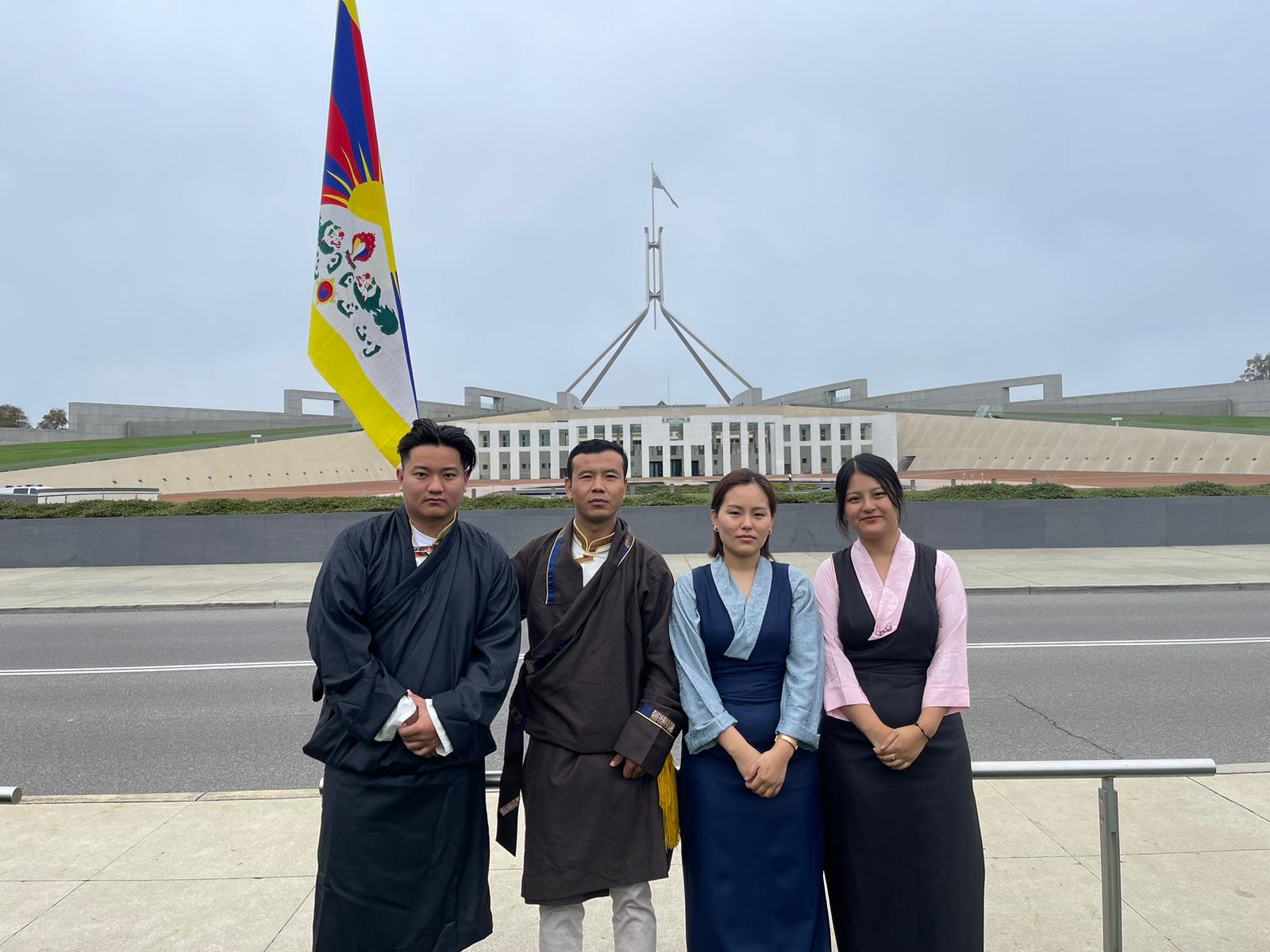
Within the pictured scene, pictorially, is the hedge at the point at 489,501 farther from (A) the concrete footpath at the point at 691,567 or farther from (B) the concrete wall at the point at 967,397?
(B) the concrete wall at the point at 967,397

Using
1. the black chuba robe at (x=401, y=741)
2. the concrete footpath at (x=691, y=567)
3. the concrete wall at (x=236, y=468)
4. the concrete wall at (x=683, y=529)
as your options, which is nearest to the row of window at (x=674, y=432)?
the concrete wall at (x=236, y=468)

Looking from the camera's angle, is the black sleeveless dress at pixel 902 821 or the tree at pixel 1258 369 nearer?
the black sleeveless dress at pixel 902 821

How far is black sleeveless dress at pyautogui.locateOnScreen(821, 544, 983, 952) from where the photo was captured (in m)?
2.33

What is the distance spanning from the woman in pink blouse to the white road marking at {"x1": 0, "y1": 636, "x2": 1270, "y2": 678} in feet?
18.9

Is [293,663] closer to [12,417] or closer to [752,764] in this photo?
[752,764]

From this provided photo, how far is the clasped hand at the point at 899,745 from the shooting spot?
7.54 feet

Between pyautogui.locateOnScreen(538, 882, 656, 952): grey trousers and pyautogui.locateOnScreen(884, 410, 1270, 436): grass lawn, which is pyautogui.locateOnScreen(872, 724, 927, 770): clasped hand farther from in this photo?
pyautogui.locateOnScreen(884, 410, 1270, 436): grass lawn

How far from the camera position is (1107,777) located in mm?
2623

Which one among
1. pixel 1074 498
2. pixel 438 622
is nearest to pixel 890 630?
pixel 438 622

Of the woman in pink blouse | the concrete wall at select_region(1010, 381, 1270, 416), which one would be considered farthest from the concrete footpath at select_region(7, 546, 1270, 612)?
the concrete wall at select_region(1010, 381, 1270, 416)

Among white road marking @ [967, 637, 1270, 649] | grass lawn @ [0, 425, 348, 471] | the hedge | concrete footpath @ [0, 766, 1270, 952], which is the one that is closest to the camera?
concrete footpath @ [0, 766, 1270, 952]

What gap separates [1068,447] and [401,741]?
40.3m

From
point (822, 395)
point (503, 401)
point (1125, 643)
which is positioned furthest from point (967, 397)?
point (1125, 643)

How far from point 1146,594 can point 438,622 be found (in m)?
11.2
